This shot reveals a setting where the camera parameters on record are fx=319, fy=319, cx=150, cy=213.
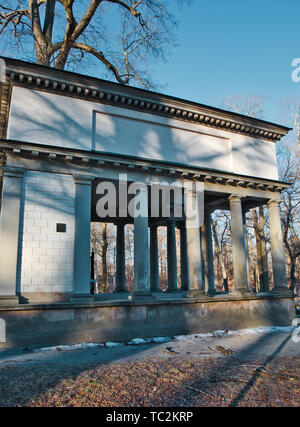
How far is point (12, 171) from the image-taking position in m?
10.4

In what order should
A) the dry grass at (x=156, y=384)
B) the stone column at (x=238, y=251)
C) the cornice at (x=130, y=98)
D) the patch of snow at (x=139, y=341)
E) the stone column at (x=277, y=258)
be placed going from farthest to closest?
1. the stone column at (x=277, y=258)
2. the stone column at (x=238, y=251)
3. the cornice at (x=130, y=98)
4. the patch of snow at (x=139, y=341)
5. the dry grass at (x=156, y=384)

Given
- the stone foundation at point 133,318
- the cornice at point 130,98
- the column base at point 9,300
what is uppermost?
the cornice at point 130,98

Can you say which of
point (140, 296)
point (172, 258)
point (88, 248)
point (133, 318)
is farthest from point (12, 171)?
point (172, 258)

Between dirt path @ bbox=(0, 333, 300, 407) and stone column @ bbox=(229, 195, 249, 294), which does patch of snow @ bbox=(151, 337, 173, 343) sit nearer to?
dirt path @ bbox=(0, 333, 300, 407)

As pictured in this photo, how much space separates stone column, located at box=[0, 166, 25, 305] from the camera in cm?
Answer: 965

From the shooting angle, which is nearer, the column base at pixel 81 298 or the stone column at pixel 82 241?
the column base at pixel 81 298

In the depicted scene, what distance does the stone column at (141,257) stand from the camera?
11.7 metres

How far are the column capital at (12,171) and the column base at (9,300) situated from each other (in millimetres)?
3812

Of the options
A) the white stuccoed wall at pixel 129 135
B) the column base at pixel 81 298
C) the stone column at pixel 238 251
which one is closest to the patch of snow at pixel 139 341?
the column base at pixel 81 298

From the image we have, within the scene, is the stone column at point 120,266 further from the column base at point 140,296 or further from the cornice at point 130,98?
the cornice at point 130,98

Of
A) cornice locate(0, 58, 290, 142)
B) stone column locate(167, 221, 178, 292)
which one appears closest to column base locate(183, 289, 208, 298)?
stone column locate(167, 221, 178, 292)

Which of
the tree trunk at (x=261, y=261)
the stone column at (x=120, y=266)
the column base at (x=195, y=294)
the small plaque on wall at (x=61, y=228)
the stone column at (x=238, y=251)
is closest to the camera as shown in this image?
the small plaque on wall at (x=61, y=228)

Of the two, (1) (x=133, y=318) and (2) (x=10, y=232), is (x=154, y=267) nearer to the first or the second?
(1) (x=133, y=318)
